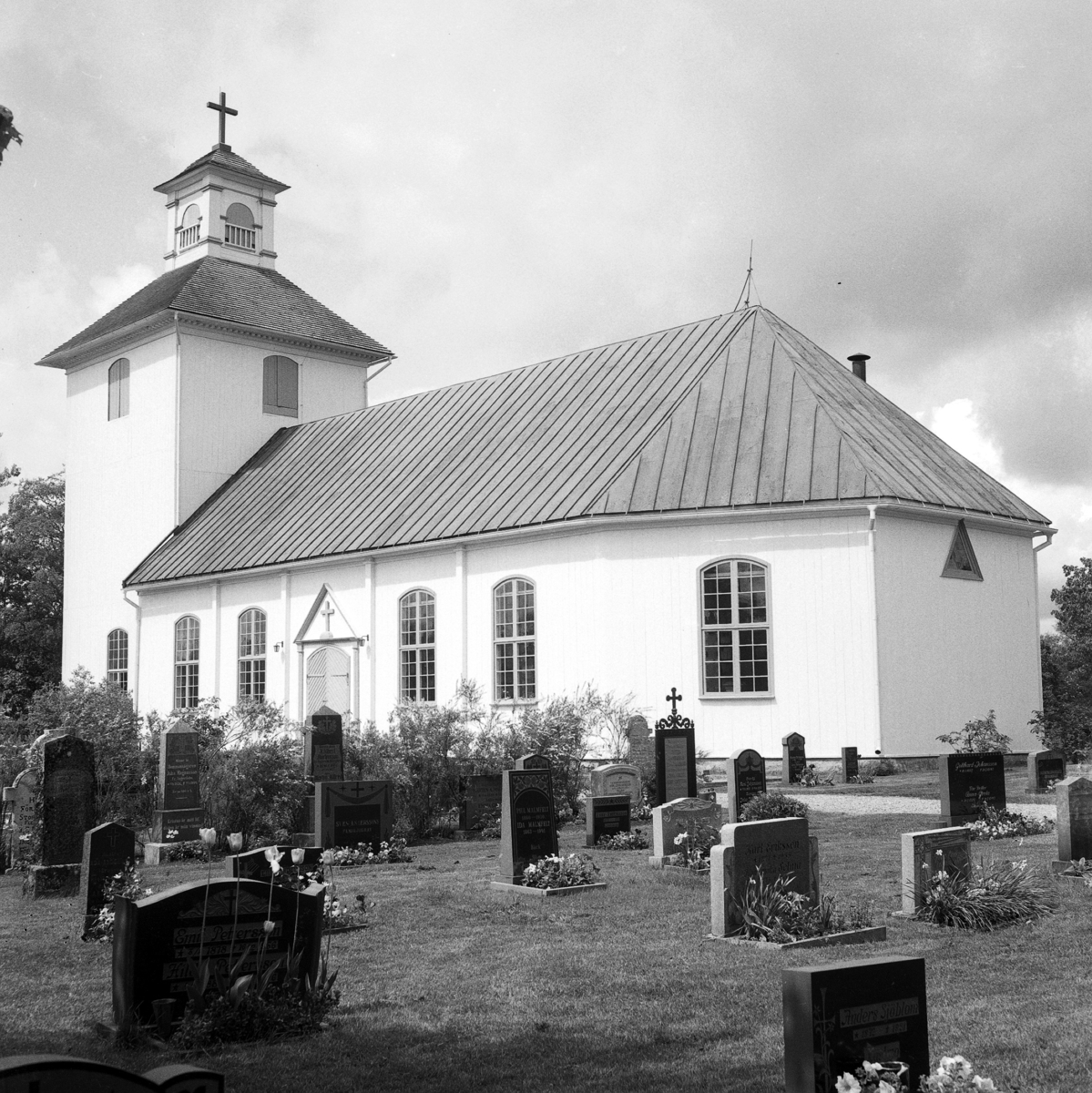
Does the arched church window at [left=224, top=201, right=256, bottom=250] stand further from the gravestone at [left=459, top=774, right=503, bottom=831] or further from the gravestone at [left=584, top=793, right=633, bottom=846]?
the gravestone at [left=584, top=793, right=633, bottom=846]

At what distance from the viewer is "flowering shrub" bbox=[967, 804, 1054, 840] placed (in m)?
13.5

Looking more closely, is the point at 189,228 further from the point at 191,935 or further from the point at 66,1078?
the point at 66,1078

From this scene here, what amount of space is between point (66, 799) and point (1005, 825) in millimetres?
9550

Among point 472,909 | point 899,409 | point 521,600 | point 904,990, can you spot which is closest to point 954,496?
point 899,409

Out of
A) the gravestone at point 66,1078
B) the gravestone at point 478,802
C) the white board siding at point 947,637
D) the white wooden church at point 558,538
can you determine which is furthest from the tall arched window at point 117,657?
the gravestone at point 66,1078

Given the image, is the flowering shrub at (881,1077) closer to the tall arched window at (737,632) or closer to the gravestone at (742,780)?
the gravestone at (742,780)

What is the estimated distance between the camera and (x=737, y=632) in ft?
71.2

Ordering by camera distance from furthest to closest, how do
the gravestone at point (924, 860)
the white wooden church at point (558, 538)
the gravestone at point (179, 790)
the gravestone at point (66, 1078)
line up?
the white wooden church at point (558, 538) → the gravestone at point (179, 790) → the gravestone at point (924, 860) → the gravestone at point (66, 1078)

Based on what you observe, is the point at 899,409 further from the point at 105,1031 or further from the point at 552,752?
the point at 105,1031

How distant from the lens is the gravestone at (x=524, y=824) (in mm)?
11594

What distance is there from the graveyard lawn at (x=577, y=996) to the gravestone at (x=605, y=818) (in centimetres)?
278

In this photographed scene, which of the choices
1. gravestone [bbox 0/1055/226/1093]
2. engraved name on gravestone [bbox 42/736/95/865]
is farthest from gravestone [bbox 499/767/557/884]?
gravestone [bbox 0/1055/226/1093]

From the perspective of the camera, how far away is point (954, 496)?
2219cm

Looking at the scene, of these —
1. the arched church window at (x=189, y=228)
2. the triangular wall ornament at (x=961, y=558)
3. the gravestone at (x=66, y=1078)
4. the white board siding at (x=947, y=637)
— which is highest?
the arched church window at (x=189, y=228)
